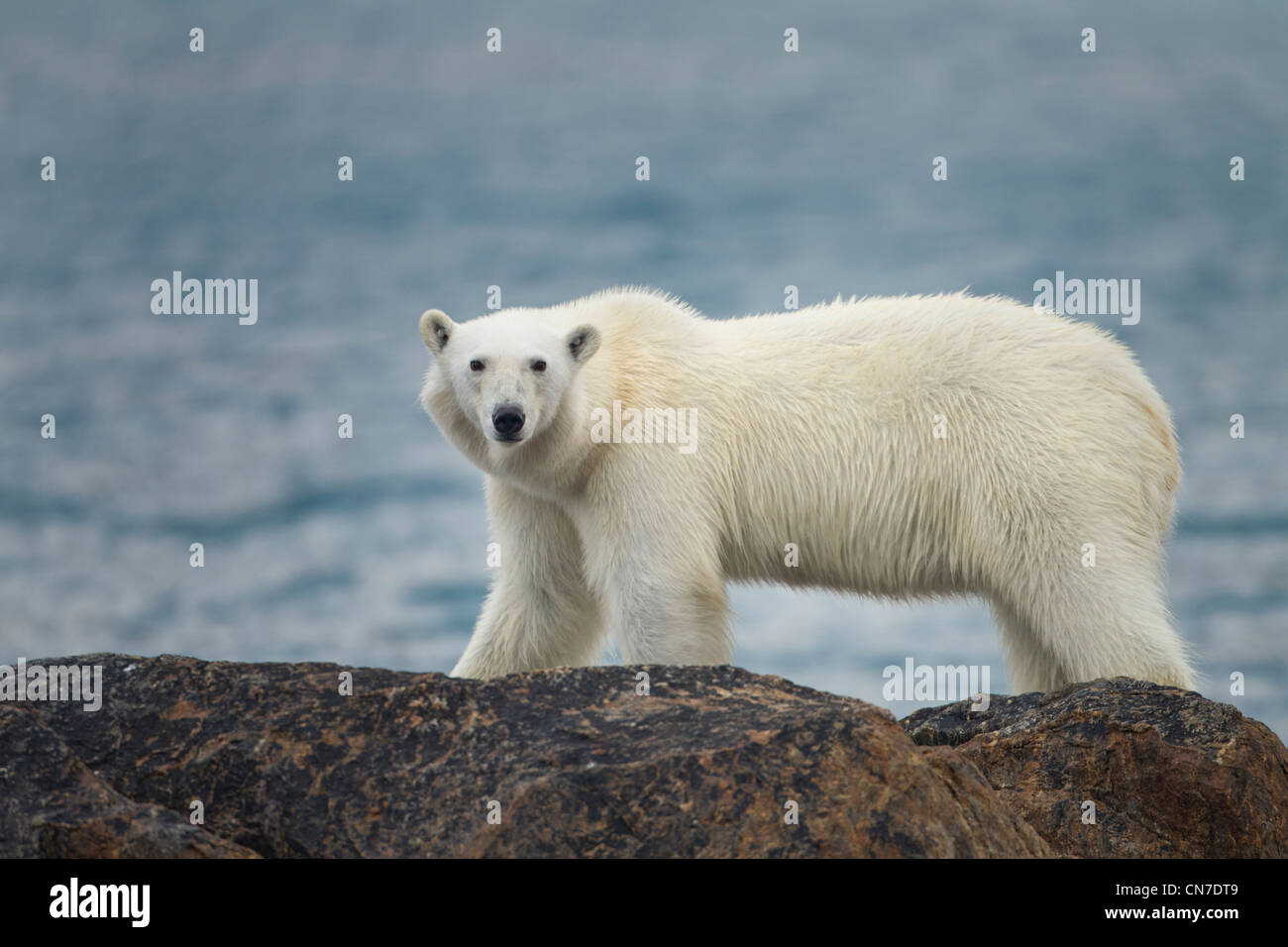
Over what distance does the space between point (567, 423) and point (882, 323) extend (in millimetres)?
2895

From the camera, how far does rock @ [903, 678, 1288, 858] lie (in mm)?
7406

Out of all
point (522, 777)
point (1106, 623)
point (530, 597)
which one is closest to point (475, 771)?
point (522, 777)

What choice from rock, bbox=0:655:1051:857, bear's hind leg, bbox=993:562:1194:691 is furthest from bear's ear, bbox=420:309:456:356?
bear's hind leg, bbox=993:562:1194:691

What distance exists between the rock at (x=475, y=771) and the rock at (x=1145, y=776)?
1.00 m

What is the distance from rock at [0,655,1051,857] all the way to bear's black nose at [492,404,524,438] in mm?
3173

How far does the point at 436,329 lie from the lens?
10.7 meters

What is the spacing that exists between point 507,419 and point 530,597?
217 cm

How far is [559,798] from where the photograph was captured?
18.7 ft

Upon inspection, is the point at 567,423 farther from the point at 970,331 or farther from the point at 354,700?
the point at 354,700

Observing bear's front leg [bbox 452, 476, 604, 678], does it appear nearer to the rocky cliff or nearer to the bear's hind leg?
the bear's hind leg

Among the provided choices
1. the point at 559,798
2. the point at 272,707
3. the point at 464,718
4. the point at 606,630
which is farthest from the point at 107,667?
the point at 606,630

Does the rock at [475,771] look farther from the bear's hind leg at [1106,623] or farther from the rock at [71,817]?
the bear's hind leg at [1106,623]

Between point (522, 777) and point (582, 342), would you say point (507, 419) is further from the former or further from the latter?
point (522, 777)

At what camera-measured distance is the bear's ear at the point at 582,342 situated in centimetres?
1055
